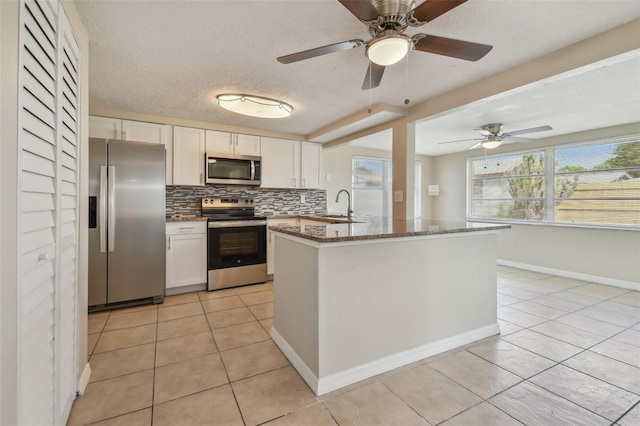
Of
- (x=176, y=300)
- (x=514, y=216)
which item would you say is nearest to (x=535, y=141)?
(x=514, y=216)

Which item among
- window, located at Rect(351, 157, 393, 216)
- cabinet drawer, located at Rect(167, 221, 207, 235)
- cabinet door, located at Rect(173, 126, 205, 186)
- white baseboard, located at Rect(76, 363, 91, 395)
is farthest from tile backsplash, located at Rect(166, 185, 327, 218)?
white baseboard, located at Rect(76, 363, 91, 395)

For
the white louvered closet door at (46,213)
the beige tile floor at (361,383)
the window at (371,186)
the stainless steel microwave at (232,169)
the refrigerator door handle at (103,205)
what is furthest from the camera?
the window at (371,186)

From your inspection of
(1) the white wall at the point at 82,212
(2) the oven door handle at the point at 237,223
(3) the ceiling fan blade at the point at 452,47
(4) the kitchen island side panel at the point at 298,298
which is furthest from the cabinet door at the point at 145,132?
(3) the ceiling fan blade at the point at 452,47

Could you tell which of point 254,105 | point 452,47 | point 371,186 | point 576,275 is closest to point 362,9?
point 452,47

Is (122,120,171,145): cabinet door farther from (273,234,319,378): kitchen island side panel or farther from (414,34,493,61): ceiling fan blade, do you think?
(414,34,493,61): ceiling fan blade

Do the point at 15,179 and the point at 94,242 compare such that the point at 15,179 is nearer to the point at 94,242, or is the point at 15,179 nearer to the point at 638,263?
the point at 94,242

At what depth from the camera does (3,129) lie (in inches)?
31.0

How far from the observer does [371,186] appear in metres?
5.68

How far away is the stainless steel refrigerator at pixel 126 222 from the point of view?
2777 millimetres

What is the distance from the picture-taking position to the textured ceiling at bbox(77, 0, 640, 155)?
1.62 m

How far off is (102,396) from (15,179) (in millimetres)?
1408

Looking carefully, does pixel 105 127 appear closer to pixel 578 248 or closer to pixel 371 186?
pixel 371 186

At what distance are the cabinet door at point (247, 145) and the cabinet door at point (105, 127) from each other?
4.42 feet

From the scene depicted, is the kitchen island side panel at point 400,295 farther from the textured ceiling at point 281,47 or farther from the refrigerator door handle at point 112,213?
the refrigerator door handle at point 112,213
